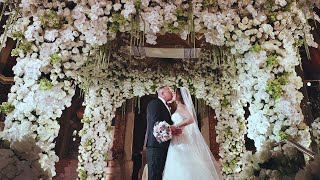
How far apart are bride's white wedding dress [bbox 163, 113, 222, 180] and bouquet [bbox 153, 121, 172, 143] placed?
0.23 metres

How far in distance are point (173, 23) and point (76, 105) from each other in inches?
291

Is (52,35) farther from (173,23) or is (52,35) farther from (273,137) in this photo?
(273,137)

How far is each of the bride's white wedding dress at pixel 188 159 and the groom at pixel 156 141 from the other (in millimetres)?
96

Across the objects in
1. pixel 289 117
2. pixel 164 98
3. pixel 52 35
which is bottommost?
pixel 289 117

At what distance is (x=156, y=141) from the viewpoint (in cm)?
436

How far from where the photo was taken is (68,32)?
2971 millimetres

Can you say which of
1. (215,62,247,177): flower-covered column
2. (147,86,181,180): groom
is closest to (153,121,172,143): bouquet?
(147,86,181,180): groom

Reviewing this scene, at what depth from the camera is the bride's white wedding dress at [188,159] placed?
4.25m

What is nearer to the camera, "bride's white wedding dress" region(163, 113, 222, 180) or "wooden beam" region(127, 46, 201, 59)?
"bride's white wedding dress" region(163, 113, 222, 180)

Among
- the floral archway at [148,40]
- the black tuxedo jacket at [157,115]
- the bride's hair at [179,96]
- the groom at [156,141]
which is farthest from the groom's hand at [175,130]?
the floral archway at [148,40]

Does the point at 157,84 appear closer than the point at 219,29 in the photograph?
No

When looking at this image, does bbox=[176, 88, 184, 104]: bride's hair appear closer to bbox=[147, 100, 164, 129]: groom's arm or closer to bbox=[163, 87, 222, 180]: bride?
bbox=[163, 87, 222, 180]: bride

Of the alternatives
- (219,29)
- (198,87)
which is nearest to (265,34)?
(219,29)

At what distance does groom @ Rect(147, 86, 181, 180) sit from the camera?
413cm
